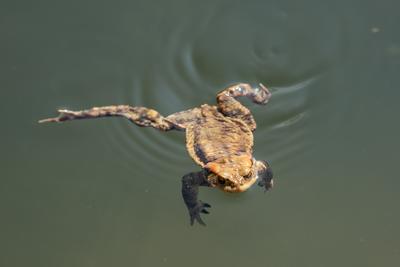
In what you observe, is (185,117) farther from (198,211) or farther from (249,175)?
(249,175)

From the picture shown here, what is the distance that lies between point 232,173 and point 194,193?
0.71 metres

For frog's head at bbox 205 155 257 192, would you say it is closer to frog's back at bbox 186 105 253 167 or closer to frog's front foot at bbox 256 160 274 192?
frog's back at bbox 186 105 253 167

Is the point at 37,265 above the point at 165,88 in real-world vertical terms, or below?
below

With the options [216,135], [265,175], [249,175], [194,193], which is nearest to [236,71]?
[216,135]

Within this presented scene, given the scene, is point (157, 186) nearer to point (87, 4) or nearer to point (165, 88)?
point (165, 88)

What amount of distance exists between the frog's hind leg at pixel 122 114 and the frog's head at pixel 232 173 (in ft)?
3.33

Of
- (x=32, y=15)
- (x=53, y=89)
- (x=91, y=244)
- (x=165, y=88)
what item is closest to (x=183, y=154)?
(x=165, y=88)

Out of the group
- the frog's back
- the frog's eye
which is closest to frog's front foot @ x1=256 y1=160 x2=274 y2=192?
the frog's back

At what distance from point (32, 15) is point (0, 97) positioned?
103cm

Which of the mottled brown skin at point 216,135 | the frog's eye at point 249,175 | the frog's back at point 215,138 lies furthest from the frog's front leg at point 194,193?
the frog's eye at point 249,175

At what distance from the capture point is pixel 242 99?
232 inches

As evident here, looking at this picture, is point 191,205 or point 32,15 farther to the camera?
point 32,15

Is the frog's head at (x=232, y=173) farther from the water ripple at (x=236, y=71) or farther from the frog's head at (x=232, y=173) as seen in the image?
the water ripple at (x=236, y=71)

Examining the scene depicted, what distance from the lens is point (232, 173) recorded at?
454cm
